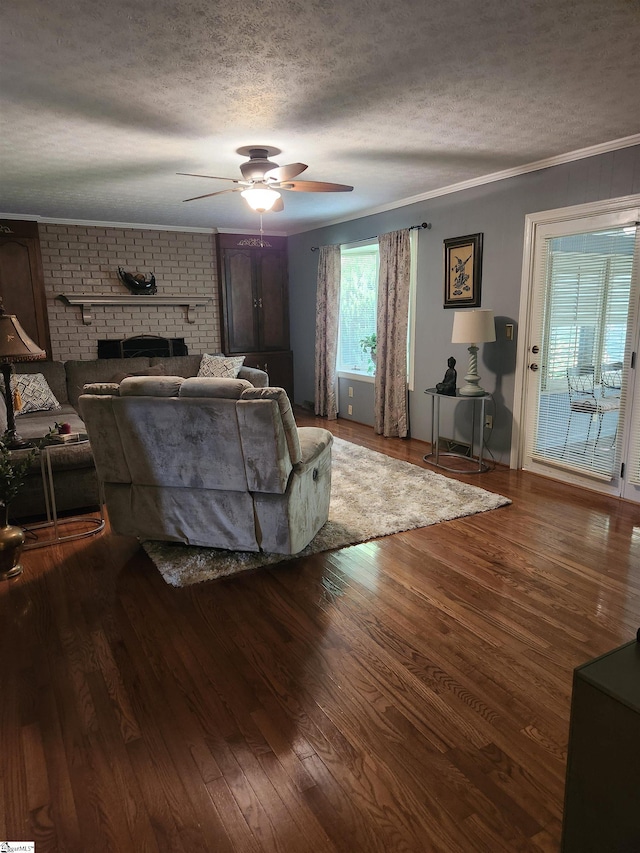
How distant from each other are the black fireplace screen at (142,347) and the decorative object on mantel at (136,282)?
0.57 metres

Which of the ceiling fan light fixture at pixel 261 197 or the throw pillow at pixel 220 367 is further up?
the ceiling fan light fixture at pixel 261 197

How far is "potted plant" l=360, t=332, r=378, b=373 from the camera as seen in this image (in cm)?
661

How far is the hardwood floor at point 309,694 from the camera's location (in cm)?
149

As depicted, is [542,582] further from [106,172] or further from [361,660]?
[106,172]

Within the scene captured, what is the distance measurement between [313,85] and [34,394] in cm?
399

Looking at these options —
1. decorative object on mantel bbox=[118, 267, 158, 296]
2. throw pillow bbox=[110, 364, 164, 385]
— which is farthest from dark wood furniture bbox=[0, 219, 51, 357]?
throw pillow bbox=[110, 364, 164, 385]

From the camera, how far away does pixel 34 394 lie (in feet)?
17.2

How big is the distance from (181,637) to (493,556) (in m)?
1.72

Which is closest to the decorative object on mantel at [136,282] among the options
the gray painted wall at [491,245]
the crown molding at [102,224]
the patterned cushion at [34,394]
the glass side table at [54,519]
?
the crown molding at [102,224]

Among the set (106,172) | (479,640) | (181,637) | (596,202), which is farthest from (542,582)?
(106,172)

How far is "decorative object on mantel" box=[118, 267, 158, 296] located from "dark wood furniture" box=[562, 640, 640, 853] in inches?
260

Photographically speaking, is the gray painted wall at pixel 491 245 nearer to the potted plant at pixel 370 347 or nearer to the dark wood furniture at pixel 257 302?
the potted plant at pixel 370 347

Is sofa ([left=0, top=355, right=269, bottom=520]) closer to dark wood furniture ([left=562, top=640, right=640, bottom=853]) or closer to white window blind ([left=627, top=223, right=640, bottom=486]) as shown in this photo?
dark wood furniture ([left=562, top=640, right=640, bottom=853])

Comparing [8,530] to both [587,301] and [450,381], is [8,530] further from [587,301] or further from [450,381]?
[587,301]
